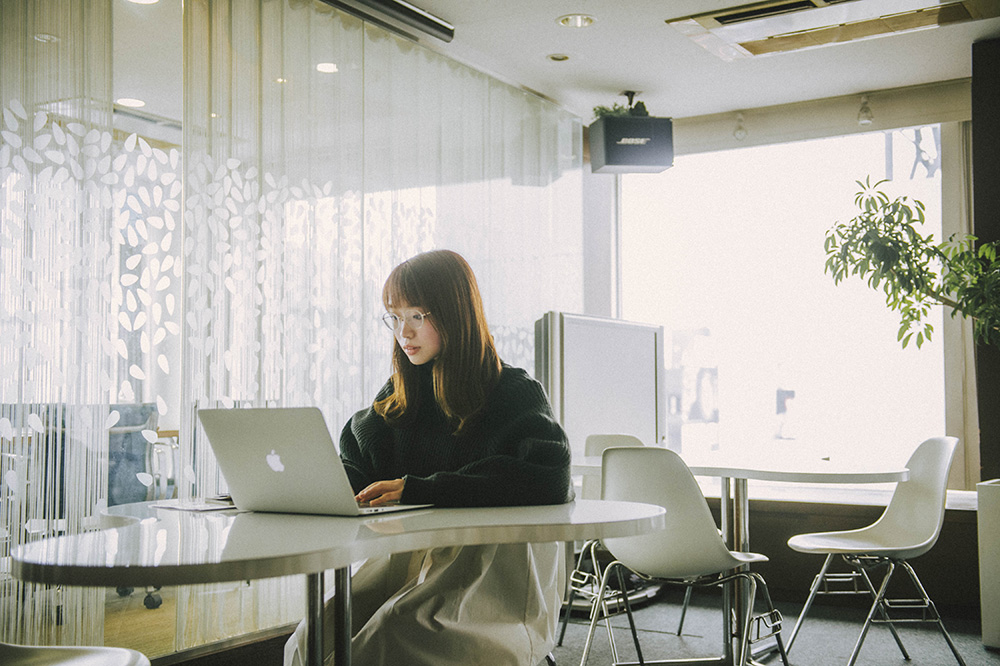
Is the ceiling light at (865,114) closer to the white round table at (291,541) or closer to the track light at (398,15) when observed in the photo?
the track light at (398,15)

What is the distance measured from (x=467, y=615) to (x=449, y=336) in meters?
0.66

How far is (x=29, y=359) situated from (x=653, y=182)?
4437 mm

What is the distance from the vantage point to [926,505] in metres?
3.72

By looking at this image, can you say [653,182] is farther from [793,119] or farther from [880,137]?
[880,137]

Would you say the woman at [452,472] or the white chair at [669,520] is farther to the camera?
the white chair at [669,520]

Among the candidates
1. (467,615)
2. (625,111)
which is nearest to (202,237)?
(467,615)

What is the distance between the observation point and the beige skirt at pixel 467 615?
1.79 m

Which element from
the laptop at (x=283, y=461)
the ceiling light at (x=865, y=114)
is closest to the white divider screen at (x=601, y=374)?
the ceiling light at (x=865, y=114)

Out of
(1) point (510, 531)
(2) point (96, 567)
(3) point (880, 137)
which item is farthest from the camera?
(3) point (880, 137)

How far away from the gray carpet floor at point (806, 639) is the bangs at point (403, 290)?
2.16 m

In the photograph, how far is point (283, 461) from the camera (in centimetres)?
178

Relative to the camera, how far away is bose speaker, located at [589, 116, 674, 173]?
5438mm

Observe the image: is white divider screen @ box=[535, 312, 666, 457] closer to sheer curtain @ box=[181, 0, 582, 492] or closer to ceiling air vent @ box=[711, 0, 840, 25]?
sheer curtain @ box=[181, 0, 582, 492]

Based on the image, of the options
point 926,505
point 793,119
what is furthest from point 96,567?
point 793,119
